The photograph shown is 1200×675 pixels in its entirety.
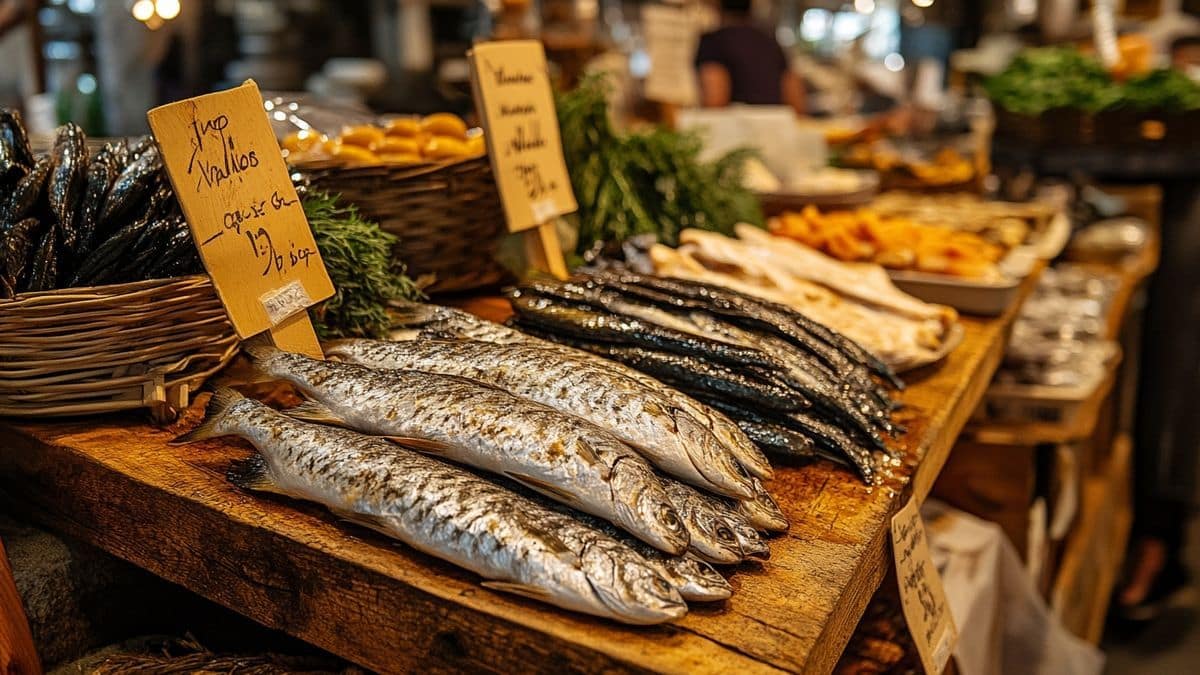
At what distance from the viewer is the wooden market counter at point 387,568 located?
1020 millimetres

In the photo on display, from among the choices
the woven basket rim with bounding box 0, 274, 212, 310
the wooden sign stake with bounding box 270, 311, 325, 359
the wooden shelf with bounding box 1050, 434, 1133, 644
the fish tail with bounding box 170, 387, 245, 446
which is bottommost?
the wooden shelf with bounding box 1050, 434, 1133, 644

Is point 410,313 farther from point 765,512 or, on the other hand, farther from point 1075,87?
point 1075,87

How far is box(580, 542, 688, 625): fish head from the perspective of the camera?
1.00m

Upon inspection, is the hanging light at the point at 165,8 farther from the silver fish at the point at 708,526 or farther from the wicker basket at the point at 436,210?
the silver fish at the point at 708,526

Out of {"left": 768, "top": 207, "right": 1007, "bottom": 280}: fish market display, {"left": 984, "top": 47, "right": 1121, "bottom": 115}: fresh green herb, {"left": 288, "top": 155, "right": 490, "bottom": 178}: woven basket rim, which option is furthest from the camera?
{"left": 984, "top": 47, "right": 1121, "bottom": 115}: fresh green herb

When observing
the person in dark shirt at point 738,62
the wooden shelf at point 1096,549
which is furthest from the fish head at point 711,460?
the person in dark shirt at point 738,62

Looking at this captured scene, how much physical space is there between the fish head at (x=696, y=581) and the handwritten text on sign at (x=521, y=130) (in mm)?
1119

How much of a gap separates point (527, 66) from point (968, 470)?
5.42ft

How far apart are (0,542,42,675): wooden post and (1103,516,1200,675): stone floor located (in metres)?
3.55

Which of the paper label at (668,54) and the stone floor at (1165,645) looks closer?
the stone floor at (1165,645)

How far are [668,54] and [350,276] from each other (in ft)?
10.2

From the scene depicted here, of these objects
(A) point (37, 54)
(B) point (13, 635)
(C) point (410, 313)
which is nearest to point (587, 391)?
(C) point (410, 313)

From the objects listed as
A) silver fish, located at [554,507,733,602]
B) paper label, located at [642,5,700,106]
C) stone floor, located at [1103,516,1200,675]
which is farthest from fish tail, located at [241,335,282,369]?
stone floor, located at [1103,516,1200,675]

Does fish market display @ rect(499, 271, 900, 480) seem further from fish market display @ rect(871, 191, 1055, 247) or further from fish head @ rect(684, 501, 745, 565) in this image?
fish market display @ rect(871, 191, 1055, 247)
